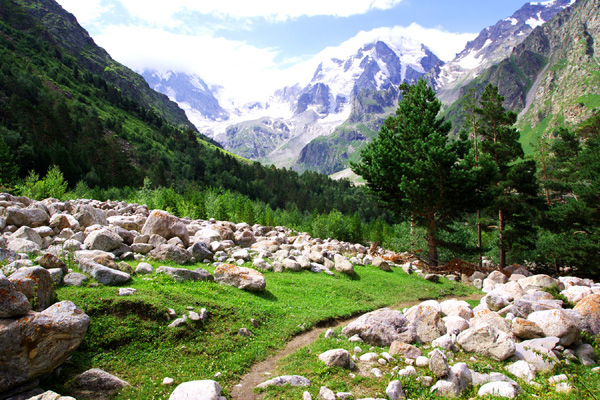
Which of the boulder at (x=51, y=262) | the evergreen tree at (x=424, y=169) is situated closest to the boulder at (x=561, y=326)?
the evergreen tree at (x=424, y=169)

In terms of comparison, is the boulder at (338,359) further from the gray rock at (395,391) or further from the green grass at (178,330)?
the green grass at (178,330)

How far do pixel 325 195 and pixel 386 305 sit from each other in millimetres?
153338

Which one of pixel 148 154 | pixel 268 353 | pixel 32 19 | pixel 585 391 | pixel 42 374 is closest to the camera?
pixel 42 374

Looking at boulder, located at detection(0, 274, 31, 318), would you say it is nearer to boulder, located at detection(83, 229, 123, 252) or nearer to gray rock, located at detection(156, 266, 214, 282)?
gray rock, located at detection(156, 266, 214, 282)

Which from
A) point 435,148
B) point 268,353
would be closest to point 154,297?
point 268,353

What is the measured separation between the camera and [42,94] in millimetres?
107438

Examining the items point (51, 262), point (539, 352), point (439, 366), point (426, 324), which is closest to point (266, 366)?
point (439, 366)

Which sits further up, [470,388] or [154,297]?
[154,297]

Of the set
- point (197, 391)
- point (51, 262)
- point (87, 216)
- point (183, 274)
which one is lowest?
point (197, 391)

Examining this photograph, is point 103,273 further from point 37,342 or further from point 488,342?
point 488,342

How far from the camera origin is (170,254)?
15.6 metres

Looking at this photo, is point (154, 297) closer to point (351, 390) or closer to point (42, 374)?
point (42, 374)

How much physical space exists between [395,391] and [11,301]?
30.2 ft

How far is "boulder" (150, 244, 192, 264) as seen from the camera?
15375 millimetres
